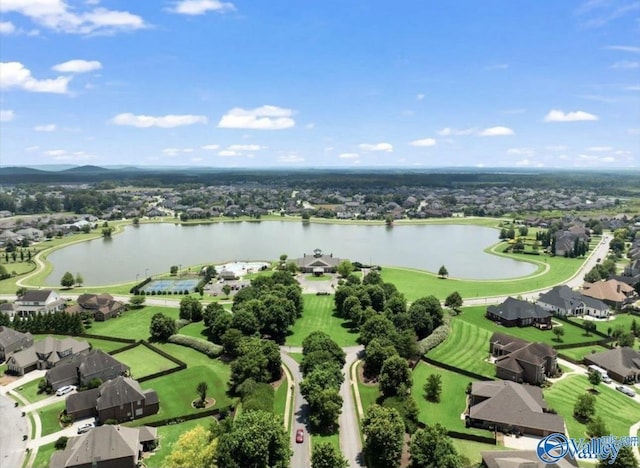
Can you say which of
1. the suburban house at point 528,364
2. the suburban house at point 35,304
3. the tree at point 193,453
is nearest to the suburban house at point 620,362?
the suburban house at point 528,364

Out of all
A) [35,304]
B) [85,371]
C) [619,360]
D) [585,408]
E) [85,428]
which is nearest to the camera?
[85,428]

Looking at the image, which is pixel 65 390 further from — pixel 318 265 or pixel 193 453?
pixel 318 265

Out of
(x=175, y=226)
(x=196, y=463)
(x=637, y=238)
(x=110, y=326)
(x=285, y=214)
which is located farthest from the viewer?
(x=285, y=214)

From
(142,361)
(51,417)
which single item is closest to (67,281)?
(142,361)

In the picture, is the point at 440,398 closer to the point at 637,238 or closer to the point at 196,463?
the point at 196,463

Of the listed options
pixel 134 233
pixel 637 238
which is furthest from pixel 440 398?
pixel 134 233

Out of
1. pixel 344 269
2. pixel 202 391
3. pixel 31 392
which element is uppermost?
pixel 344 269

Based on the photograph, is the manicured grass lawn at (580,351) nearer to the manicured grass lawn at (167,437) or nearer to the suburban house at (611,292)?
the suburban house at (611,292)
